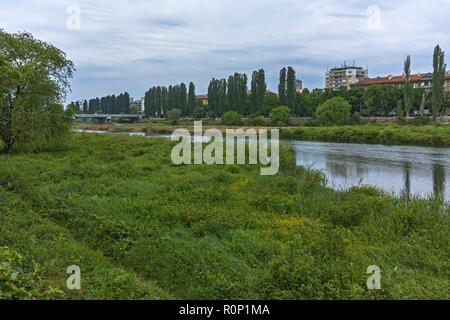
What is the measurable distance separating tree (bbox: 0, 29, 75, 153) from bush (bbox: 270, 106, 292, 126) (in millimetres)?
44443

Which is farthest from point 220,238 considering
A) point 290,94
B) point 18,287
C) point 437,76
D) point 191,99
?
point 191,99

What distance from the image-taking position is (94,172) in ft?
45.1

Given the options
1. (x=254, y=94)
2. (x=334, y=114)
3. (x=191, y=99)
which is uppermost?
(x=191, y=99)

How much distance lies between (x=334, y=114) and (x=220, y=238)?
5261 centimetres

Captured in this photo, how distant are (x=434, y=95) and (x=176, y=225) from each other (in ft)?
170

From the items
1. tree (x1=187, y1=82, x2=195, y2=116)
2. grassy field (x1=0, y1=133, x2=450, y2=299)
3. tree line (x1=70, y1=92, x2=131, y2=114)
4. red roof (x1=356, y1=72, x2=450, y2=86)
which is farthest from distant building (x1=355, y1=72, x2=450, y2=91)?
grassy field (x1=0, y1=133, x2=450, y2=299)

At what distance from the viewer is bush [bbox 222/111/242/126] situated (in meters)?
66.8

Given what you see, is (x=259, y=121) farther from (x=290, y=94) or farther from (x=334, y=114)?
(x=334, y=114)

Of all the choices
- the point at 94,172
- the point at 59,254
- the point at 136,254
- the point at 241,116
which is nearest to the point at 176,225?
the point at 136,254

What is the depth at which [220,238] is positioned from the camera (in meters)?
7.57

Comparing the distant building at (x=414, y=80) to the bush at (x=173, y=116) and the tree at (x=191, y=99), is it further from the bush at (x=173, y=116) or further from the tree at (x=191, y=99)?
the bush at (x=173, y=116)

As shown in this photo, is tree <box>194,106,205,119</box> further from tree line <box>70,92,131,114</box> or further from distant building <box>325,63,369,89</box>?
distant building <box>325,63,369,89</box>

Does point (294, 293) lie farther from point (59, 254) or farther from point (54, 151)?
point (54, 151)

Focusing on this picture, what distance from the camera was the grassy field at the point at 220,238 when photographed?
5.36m
